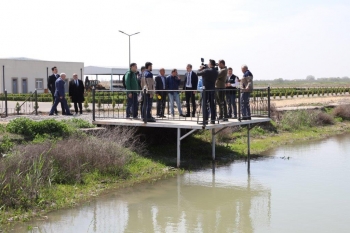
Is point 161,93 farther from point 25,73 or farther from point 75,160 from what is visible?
point 25,73

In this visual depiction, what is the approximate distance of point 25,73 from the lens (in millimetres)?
49969

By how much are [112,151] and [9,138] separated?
7.47 feet

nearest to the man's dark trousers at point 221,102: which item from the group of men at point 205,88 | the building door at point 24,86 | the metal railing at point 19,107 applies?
the group of men at point 205,88

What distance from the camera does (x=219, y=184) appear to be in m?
12.9

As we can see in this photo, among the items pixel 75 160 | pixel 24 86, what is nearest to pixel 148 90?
pixel 75 160

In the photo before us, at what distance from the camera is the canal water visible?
948cm

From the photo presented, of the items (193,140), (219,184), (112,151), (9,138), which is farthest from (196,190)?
(193,140)

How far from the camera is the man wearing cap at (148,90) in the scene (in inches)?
563

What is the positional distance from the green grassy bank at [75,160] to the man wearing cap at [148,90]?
0.67m

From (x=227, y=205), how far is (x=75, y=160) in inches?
128

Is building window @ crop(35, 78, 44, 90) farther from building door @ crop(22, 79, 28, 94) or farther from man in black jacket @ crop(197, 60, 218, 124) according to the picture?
man in black jacket @ crop(197, 60, 218, 124)

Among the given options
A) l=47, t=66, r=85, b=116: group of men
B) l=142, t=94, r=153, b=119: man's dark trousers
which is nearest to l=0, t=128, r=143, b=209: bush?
l=142, t=94, r=153, b=119: man's dark trousers

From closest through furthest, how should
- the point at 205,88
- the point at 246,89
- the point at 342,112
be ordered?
the point at 205,88, the point at 246,89, the point at 342,112

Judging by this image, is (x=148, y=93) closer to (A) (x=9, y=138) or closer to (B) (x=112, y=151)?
(B) (x=112, y=151)
